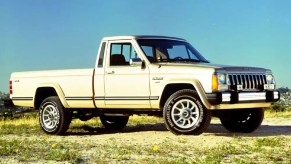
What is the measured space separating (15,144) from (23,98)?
3.48 metres

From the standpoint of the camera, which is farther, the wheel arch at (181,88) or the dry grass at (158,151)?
the wheel arch at (181,88)

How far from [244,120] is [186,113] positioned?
2178mm

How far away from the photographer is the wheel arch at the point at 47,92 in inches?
463

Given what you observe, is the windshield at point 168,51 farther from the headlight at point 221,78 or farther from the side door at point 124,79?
the headlight at point 221,78

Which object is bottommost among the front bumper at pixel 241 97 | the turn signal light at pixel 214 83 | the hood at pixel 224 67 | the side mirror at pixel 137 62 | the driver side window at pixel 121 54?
the front bumper at pixel 241 97

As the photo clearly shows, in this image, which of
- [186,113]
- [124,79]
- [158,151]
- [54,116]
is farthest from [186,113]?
[54,116]

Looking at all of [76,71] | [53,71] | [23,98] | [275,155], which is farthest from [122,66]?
[275,155]

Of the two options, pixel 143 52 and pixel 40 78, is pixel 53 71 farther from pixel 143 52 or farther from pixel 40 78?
pixel 143 52

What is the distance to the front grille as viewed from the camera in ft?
32.0

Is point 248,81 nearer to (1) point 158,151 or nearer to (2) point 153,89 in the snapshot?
(2) point 153,89

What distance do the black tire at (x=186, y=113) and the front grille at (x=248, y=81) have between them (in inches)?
29.4

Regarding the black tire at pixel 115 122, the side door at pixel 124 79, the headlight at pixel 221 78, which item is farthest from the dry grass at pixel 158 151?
the black tire at pixel 115 122

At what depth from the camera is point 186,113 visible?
32.0ft

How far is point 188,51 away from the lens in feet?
36.9
